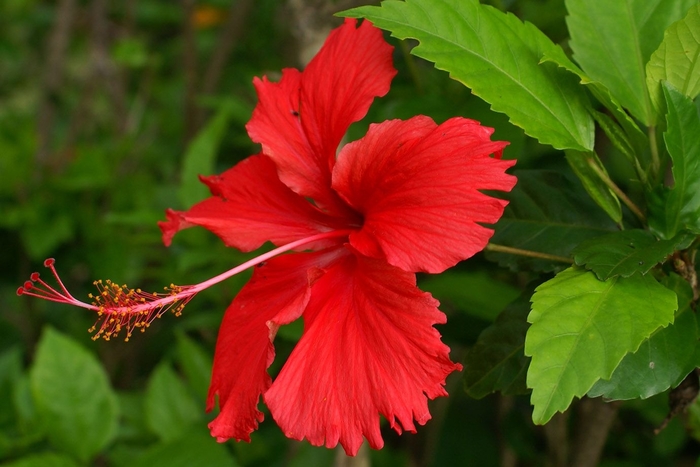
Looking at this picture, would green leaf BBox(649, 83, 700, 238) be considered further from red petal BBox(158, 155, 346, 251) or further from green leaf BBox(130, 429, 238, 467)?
green leaf BBox(130, 429, 238, 467)

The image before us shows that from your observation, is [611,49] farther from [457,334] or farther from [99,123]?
[99,123]

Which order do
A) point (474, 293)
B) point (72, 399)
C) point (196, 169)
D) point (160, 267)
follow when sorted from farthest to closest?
1. point (160, 267)
2. point (196, 169)
3. point (72, 399)
4. point (474, 293)

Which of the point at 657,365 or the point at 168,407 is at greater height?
the point at 657,365

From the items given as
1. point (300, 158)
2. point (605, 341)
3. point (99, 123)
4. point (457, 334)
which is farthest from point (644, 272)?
point (99, 123)

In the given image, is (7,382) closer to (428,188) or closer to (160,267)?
(160,267)

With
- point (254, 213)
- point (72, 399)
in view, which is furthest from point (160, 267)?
point (254, 213)

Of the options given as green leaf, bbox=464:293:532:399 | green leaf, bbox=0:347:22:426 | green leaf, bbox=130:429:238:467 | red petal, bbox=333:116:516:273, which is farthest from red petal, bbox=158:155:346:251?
green leaf, bbox=0:347:22:426

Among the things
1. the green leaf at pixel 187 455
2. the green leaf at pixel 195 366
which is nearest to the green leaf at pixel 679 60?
the green leaf at pixel 187 455
